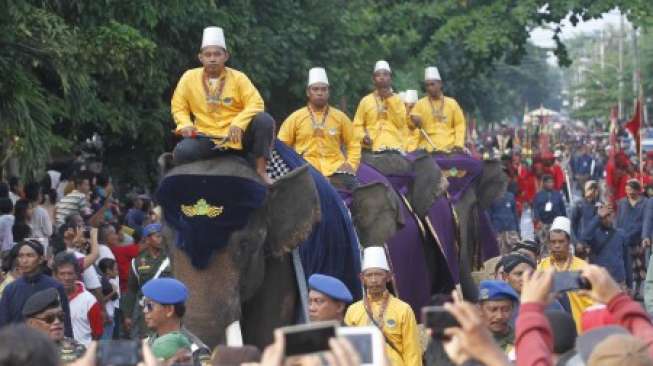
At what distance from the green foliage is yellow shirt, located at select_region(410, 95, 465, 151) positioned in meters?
2.69

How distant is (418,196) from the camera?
1728 centimetres

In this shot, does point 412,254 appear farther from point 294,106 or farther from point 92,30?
point 294,106

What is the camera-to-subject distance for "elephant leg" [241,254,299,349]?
457 inches

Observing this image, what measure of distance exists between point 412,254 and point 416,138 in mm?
3171

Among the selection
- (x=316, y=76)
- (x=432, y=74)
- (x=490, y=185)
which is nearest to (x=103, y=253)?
(x=316, y=76)

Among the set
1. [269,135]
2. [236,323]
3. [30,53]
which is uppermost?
[30,53]

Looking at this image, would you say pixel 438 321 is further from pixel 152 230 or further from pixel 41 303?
pixel 152 230

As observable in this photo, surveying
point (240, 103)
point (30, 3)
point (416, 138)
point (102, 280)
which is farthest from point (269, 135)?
point (416, 138)

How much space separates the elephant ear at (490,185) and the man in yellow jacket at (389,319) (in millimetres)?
9947

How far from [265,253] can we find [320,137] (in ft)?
9.87

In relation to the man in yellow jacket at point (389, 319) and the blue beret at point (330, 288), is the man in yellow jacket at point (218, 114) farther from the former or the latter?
the blue beret at point (330, 288)

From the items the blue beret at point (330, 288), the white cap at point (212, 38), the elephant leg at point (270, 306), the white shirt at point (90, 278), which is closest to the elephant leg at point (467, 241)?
the white shirt at point (90, 278)

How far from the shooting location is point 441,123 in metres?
19.6

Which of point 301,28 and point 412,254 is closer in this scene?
point 412,254
